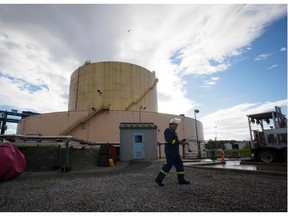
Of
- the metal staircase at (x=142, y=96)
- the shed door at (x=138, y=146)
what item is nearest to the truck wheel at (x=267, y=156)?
the shed door at (x=138, y=146)

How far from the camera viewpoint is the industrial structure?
24359mm

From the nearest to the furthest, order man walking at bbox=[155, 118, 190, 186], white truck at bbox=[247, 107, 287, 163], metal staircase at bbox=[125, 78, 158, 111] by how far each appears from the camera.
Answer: man walking at bbox=[155, 118, 190, 186] → white truck at bbox=[247, 107, 287, 163] → metal staircase at bbox=[125, 78, 158, 111]

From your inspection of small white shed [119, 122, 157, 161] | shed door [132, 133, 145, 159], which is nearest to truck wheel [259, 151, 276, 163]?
small white shed [119, 122, 157, 161]

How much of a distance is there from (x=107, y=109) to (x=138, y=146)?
1250 cm

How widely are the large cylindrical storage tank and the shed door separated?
1517 centimetres

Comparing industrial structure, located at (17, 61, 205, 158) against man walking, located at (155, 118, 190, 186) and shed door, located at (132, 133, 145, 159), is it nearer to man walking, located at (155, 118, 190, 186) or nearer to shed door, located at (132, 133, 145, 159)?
shed door, located at (132, 133, 145, 159)

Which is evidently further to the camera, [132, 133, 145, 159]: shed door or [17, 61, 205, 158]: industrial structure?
[17, 61, 205, 158]: industrial structure

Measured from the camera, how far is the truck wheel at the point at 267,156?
9073 millimetres

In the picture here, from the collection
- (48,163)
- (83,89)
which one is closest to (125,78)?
(83,89)

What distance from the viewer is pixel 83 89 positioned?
30.7 meters

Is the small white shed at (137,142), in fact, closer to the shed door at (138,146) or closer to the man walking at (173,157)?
the shed door at (138,146)

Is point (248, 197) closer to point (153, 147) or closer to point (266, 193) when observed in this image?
point (266, 193)

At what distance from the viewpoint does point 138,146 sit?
13.4 m

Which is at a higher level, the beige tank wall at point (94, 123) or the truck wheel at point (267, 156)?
the beige tank wall at point (94, 123)
